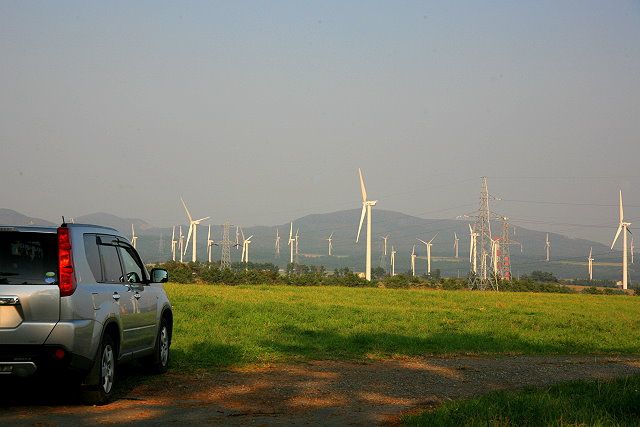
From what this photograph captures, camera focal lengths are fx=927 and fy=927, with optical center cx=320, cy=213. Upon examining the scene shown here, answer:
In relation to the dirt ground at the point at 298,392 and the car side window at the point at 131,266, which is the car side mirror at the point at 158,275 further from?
the dirt ground at the point at 298,392

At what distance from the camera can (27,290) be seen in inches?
393

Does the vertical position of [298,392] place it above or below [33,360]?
below

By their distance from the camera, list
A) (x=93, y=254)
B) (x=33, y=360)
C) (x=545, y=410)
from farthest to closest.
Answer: (x=93, y=254) < (x=33, y=360) < (x=545, y=410)

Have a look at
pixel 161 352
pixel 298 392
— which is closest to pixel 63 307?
pixel 298 392

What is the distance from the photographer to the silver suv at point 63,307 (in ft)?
32.6

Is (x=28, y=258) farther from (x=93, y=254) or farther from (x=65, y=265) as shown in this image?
(x=93, y=254)

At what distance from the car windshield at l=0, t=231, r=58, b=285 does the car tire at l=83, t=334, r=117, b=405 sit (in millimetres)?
1120

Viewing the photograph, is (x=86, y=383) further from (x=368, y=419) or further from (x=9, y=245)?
(x=368, y=419)

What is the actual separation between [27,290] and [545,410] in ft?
18.4

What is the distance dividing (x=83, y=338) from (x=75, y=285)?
593mm

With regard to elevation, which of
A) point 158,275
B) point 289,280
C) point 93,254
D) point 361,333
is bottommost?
point 361,333

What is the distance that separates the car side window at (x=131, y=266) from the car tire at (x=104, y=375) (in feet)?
4.69

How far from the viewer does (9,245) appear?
408 inches

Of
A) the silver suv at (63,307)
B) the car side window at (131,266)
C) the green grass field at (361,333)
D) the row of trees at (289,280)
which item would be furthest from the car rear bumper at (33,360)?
→ the row of trees at (289,280)
